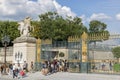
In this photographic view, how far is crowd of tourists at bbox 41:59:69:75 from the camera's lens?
29023 millimetres

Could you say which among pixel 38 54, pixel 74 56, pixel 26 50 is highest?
pixel 26 50

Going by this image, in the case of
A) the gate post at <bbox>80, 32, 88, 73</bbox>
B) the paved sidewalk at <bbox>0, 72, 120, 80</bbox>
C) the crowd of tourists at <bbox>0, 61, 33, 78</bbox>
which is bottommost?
the paved sidewalk at <bbox>0, 72, 120, 80</bbox>

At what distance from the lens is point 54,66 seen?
2955 centimetres

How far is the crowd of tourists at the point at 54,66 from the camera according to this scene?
29023 mm

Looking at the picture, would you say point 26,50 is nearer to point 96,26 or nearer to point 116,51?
point 116,51

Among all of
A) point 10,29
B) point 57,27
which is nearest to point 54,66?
point 57,27

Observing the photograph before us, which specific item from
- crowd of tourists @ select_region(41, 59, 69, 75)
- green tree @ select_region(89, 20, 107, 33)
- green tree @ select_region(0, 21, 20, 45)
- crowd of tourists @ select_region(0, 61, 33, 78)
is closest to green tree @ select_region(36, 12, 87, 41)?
green tree @ select_region(89, 20, 107, 33)

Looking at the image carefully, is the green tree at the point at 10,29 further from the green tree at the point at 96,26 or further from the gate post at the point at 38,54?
the gate post at the point at 38,54

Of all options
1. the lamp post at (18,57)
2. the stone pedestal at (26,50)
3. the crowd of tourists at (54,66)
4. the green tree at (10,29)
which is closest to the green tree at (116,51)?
the crowd of tourists at (54,66)

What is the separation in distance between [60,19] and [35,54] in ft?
111

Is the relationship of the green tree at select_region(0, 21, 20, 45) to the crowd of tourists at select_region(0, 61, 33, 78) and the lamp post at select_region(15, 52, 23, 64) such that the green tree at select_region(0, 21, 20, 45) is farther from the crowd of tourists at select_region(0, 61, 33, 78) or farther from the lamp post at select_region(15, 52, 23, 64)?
the lamp post at select_region(15, 52, 23, 64)

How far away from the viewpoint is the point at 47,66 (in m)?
29.6

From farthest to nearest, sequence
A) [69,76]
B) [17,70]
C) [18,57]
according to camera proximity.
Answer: [18,57] < [17,70] < [69,76]

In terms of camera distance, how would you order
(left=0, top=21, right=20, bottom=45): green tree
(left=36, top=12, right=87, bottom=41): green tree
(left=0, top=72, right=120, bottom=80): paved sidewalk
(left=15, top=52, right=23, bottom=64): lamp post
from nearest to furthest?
(left=0, top=72, right=120, bottom=80): paved sidewalk < (left=15, top=52, right=23, bottom=64): lamp post < (left=36, top=12, right=87, bottom=41): green tree < (left=0, top=21, right=20, bottom=45): green tree
